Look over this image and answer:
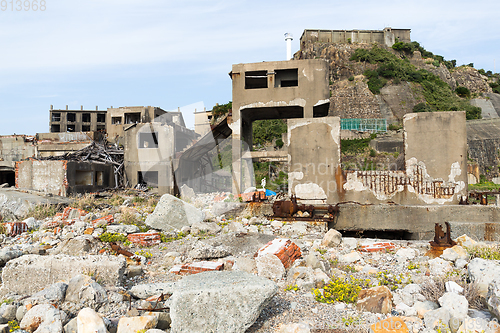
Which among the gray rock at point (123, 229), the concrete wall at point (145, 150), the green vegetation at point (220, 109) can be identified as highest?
the green vegetation at point (220, 109)

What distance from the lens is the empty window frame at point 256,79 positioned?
1556 cm

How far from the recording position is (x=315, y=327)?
11.1 feet

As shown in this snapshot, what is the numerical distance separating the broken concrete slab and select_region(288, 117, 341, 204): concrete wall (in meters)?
5.16

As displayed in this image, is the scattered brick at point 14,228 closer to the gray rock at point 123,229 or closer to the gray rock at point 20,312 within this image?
the gray rock at point 123,229

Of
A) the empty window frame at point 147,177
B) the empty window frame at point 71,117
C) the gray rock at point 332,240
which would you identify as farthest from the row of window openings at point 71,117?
the gray rock at point 332,240

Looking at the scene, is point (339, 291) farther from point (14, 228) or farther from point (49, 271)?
point (14, 228)

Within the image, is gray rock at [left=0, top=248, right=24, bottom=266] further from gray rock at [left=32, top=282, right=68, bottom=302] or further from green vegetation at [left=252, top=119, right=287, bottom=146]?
green vegetation at [left=252, top=119, right=287, bottom=146]

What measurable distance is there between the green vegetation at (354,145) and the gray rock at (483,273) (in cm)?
2962

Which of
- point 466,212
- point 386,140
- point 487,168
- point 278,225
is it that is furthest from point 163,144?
point 487,168

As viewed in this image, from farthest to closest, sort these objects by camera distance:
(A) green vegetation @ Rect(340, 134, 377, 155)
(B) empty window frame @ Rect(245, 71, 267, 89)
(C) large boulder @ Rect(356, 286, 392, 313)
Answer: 1. (A) green vegetation @ Rect(340, 134, 377, 155)
2. (B) empty window frame @ Rect(245, 71, 267, 89)
3. (C) large boulder @ Rect(356, 286, 392, 313)

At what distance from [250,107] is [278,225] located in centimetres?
825

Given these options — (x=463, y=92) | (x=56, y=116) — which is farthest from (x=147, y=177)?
(x=463, y=92)

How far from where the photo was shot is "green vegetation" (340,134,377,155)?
33.5 m

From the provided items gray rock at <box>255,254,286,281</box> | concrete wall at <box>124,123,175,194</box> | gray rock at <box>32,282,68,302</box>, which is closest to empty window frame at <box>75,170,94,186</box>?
concrete wall at <box>124,123,175,194</box>
